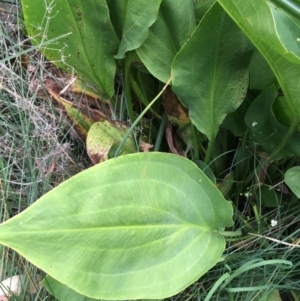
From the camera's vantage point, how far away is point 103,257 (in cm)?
47

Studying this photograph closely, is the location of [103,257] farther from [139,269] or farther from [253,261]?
[253,261]

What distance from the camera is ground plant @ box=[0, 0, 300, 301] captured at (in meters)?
0.45

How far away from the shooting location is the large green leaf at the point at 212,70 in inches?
19.2

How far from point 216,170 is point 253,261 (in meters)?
0.13

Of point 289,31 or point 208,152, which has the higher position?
point 289,31

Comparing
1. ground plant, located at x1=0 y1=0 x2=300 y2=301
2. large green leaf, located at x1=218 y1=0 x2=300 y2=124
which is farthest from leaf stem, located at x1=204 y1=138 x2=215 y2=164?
large green leaf, located at x1=218 y1=0 x2=300 y2=124

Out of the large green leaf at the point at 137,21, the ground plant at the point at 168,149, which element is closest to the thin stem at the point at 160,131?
the ground plant at the point at 168,149

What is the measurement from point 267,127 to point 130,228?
21 centimetres

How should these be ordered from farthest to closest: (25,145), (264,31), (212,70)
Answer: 1. (25,145)
2. (212,70)
3. (264,31)

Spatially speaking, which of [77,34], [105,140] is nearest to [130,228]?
[105,140]

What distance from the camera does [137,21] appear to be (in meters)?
0.53

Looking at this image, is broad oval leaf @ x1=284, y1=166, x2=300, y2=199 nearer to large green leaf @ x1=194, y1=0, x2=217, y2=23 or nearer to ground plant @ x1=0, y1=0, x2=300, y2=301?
ground plant @ x1=0, y1=0, x2=300, y2=301

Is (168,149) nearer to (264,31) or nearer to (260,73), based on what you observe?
(260,73)

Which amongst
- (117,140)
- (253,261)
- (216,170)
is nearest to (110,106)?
(117,140)
